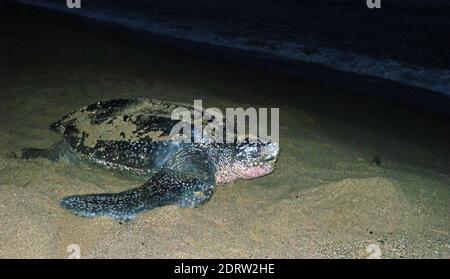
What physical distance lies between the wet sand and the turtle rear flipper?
0.06 meters

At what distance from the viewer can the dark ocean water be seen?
6.75m

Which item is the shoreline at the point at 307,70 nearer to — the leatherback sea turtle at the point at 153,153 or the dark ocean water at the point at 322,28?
the dark ocean water at the point at 322,28

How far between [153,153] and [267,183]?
825 millimetres

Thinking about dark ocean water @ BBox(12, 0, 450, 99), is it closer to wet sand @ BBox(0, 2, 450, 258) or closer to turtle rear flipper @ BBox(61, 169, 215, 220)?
wet sand @ BBox(0, 2, 450, 258)

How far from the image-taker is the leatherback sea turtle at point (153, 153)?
8.95 ft

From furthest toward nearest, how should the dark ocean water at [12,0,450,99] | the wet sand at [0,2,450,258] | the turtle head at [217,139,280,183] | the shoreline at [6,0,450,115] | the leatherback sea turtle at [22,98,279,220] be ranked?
the dark ocean water at [12,0,450,99], the shoreline at [6,0,450,115], the turtle head at [217,139,280,183], the leatherback sea turtle at [22,98,279,220], the wet sand at [0,2,450,258]

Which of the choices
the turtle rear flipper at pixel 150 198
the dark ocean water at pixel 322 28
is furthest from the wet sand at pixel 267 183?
the dark ocean water at pixel 322 28

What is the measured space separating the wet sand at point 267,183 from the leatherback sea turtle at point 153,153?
0.34 feet

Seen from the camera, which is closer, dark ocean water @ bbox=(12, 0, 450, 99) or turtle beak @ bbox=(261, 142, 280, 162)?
turtle beak @ bbox=(261, 142, 280, 162)

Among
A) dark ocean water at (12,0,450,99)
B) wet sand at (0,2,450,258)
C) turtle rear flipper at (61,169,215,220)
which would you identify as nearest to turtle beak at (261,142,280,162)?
wet sand at (0,2,450,258)

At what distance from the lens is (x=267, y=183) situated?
10.3 feet

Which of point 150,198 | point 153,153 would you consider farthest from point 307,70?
point 150,198

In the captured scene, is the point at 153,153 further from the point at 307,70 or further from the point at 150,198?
the point at 307,70
